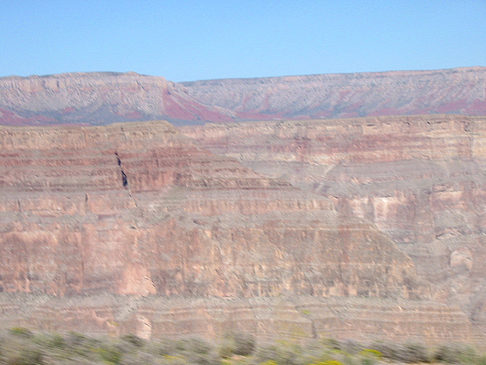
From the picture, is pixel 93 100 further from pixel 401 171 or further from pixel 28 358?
pixel 28 358

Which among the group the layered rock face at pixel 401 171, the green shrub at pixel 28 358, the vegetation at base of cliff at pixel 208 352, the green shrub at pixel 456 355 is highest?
the layered rock face at pixel 401 171

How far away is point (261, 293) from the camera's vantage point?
1857 inches

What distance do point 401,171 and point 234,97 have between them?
99501 millimetres

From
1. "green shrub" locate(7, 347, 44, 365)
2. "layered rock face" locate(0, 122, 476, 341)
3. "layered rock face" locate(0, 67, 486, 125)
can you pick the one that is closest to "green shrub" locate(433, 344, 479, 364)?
"green shrub" locate(7, 347, 44, 365)

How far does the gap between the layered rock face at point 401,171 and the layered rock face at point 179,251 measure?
63.9 feet

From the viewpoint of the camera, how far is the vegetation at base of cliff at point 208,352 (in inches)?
543

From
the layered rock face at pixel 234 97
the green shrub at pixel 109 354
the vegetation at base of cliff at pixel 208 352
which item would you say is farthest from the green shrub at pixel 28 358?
the layered rock face at pixel 234 97

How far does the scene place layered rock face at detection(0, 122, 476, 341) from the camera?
4500cm

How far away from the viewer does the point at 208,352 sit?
1548cm

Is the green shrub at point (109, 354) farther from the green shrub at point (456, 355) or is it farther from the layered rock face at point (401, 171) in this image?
the layered rock face at point (401, 171)

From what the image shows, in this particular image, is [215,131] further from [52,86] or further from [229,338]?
[229,338]

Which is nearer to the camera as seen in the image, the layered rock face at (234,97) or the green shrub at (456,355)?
the green shrub at (456,355)

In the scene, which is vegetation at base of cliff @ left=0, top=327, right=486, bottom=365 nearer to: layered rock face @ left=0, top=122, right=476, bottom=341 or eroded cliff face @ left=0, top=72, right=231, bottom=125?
layered rock face @ left=0, top=122, right=476, bottom=341

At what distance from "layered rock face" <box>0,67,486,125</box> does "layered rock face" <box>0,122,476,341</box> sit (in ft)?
234
